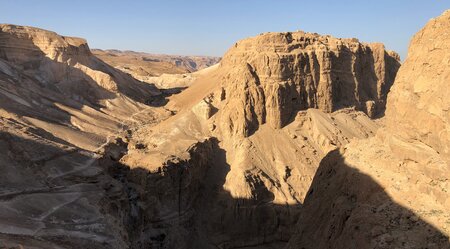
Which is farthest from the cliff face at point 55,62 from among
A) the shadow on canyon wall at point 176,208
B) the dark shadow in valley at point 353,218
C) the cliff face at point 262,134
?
the dark shadow in valley at point 353,218

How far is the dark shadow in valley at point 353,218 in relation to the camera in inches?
555

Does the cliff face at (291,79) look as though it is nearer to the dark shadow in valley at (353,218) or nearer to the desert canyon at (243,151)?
the desert canyon at (243,151)

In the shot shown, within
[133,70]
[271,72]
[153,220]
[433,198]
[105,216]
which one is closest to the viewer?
[433,198]

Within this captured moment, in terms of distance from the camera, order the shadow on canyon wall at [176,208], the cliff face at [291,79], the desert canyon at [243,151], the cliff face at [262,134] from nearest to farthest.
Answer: the desert canyon at [243,151] < the shadow on canyon wall at [176,208] < the cliff face at [262,134] < the cliff face at [291,79]

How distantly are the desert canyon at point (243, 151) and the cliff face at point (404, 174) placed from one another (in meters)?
0.06

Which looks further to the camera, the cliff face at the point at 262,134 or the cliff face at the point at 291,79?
the cliff face at the point at 291,79

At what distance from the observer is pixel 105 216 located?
90.0 feet

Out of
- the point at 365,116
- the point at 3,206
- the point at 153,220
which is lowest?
the point at 153,220

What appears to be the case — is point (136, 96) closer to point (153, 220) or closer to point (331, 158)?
point (153, 220)

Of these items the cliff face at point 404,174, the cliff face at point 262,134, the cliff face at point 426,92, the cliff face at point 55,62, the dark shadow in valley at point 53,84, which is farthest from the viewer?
the cliff face at point 55,62

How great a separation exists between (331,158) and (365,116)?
28.6 meters

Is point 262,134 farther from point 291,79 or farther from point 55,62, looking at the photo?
point 55,62

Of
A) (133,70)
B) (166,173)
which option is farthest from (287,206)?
(133,70)

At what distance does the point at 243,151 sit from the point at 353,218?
72.5 ft
